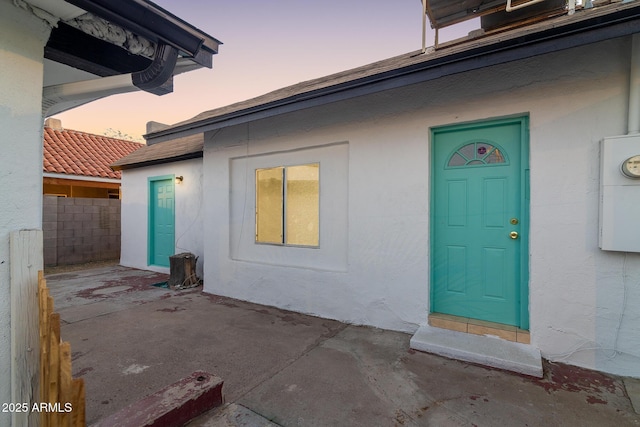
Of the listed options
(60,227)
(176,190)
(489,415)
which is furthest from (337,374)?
(60,227)

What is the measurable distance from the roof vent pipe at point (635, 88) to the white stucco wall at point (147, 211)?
22.5ft

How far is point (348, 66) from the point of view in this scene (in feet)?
17.2

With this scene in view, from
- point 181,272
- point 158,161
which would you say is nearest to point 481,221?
point 181,272

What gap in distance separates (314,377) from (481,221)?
2.45 m

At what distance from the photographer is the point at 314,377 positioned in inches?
107

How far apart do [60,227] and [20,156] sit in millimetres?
8692

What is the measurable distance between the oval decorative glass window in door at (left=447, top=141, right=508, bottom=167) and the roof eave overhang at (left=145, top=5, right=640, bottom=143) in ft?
3.23

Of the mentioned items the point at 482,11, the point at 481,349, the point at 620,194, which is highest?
the point at 482,11

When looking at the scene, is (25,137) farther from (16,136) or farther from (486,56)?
(486,56)

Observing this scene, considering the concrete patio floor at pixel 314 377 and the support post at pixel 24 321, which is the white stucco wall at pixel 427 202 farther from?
the support post at pixel 24 321

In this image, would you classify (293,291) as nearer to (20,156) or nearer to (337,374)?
(337,374)

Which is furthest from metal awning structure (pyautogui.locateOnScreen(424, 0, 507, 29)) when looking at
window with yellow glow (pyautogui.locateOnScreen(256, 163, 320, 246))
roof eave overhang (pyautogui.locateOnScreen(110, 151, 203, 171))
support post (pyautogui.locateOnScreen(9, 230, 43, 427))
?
roof eave overhang (pyautogui.locateOnScreen(110, 151, 203, 171))

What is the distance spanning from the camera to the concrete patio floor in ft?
7.22

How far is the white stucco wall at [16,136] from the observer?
1.83 meters
